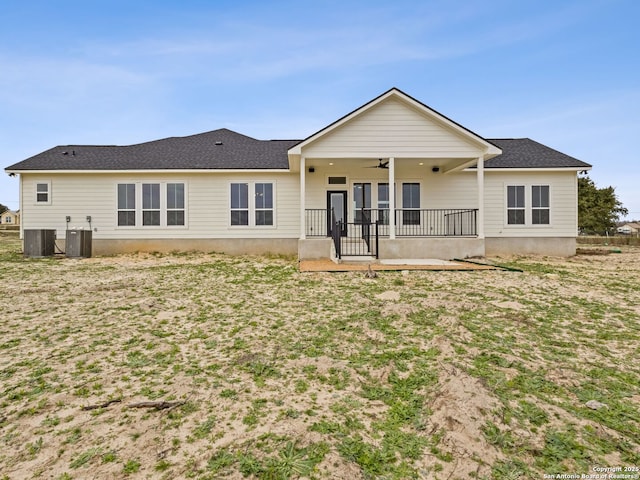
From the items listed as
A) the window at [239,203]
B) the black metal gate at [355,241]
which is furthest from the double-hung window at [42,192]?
Result: the black metal gate at [355,241]

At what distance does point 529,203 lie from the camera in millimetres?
14430

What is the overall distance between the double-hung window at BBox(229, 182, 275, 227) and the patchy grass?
7.86 m

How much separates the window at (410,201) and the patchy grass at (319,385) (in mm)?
8139

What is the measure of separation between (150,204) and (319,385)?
13291 millimetres

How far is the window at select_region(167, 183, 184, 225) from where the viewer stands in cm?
1421

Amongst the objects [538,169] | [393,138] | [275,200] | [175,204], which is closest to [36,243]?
[175,204]

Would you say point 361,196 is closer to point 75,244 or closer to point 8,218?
point 75,244

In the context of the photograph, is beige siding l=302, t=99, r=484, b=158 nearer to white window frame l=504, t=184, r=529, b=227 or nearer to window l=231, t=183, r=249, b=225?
white window frame l=504, t=184, r=529, b=227

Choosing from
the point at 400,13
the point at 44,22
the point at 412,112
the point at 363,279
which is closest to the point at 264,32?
the point at 400,13

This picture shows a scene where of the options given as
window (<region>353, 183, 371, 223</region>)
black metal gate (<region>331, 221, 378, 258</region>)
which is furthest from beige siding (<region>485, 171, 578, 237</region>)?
black metal gate (<region>331, 221, 378, 258</region>)

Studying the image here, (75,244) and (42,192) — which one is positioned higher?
(42,192)

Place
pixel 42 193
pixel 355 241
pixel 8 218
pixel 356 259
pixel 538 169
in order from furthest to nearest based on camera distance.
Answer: pixel 8 218 < pixel 538 169 < pixel 42 193 < pixel 355 241 < pixel 356 259

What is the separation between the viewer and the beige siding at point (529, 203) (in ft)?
47.0

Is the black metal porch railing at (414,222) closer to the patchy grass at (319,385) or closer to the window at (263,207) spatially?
the window at (263,207)
